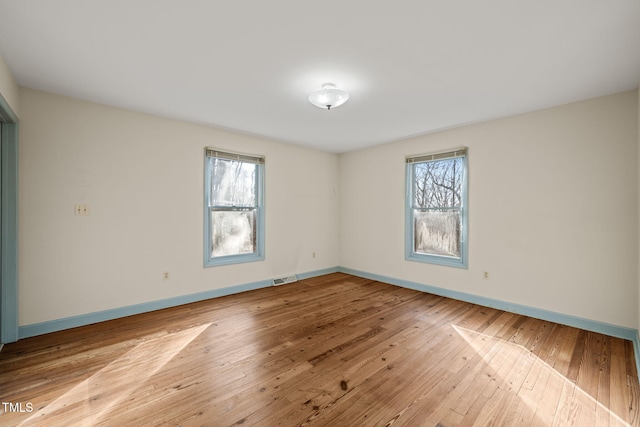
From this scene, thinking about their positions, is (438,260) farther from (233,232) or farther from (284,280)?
(233,232)

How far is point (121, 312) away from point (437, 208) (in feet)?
14.8

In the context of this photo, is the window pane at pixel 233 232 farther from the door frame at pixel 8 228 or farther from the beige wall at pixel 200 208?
the door frame at pixel 8 228

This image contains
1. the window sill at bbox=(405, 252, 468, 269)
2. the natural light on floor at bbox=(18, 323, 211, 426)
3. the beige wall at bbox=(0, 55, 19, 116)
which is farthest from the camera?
the window sill at bbox=(405, 252, 468, 269)

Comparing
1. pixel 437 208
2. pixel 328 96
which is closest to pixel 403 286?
pixel 437 208

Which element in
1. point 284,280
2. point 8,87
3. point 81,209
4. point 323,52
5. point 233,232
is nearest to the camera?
point 323,52

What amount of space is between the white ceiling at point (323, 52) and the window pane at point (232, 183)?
3.50 ft

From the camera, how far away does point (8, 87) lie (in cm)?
248

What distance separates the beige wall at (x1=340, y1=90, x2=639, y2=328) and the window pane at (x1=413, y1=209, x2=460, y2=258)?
27 cm

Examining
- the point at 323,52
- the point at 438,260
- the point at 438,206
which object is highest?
the point at 323,52

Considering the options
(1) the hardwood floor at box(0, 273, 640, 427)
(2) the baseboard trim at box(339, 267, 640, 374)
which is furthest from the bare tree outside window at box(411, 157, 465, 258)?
(1) the hardwood floor at box(0, 273, 640, 427)

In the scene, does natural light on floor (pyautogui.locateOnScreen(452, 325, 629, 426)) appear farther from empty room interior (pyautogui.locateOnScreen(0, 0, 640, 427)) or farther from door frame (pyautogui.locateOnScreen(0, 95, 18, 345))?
door frame (pyautogui.locateOnScreen(0, 95, 18, 345))

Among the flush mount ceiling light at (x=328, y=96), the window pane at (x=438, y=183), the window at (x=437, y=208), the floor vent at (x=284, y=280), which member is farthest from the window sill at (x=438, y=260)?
the flush mount ceiling light at (x=328, y=96)

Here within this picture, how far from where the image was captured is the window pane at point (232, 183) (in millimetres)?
4340

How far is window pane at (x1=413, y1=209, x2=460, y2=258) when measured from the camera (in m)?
4.32
